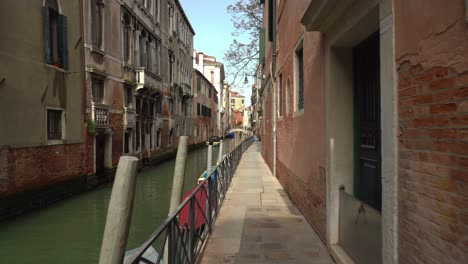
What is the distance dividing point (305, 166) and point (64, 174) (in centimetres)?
809

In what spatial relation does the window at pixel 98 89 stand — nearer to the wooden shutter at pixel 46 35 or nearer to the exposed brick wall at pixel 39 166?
the exposed brick wall at pixel 39 166

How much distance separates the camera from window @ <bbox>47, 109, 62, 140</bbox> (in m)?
10.3

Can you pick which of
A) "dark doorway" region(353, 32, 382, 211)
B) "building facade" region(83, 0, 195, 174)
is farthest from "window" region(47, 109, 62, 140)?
"dark doorway" region(353, 32, 382, 211)

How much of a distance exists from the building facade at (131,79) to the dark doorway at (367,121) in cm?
1062

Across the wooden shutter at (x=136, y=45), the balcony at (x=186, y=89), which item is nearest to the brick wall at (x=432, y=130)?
the wooden shutter at (x=136, y=45)

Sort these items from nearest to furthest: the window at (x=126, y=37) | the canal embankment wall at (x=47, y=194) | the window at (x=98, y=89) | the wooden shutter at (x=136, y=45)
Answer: the canal embankment wall at (x=47, y=194)
the window at (x=98, y=89)
the window at (x=126, y=37)
the wooden shutter at (x=136, y=45)

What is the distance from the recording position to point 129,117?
54.4 ft

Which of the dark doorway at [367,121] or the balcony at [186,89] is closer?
the dark doorway at [367,121]

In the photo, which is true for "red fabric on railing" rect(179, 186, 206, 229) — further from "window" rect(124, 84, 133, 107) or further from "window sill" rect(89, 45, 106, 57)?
"window" rect(124, 84, 133, 107)

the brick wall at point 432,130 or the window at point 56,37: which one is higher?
the window at point 56,37

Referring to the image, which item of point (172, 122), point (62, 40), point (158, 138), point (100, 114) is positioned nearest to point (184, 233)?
point (62, 40)

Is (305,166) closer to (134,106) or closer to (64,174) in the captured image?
(64,174)

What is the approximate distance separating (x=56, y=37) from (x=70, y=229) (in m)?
5.82

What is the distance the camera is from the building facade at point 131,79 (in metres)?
13.2
